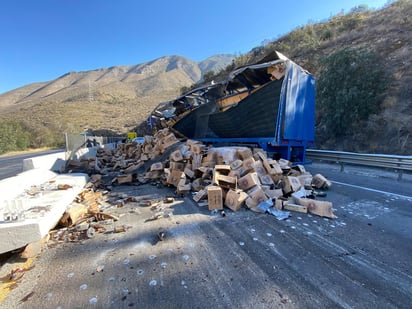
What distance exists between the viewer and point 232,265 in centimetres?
219

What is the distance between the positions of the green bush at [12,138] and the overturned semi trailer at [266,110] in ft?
101

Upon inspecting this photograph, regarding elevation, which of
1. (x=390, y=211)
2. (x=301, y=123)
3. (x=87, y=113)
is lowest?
(x=390, y=211)

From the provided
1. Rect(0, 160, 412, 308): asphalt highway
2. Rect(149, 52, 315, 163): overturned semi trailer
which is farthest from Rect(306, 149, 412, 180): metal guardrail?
Rect(0, 160, 412, 308): asphalt highway

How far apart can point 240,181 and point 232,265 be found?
224 cm

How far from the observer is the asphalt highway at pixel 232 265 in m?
1.75

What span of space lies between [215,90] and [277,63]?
3551 millimetres

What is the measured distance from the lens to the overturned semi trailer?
19.7 feet

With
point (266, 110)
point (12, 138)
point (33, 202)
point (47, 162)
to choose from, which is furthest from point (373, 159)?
point (12, 138)

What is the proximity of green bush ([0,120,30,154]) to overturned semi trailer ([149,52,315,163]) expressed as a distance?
101 ft

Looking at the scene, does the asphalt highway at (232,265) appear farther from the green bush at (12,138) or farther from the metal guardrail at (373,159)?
the green bush at (12,138)

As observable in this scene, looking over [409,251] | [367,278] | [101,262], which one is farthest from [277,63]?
[101,262]

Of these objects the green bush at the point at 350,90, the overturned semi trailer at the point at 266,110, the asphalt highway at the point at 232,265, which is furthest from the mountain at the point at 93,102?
the asphalt highway at the point at 232,265

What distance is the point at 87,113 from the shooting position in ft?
147

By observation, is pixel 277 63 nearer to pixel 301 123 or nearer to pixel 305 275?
pixel 301 123
